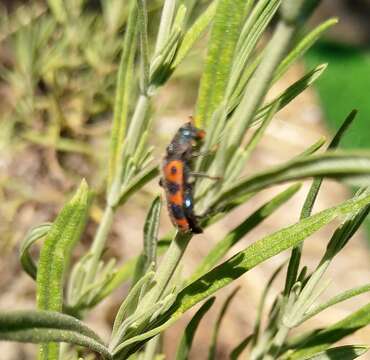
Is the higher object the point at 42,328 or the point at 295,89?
the point at 295,89

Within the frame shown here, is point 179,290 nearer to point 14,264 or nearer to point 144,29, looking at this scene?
point 144,29

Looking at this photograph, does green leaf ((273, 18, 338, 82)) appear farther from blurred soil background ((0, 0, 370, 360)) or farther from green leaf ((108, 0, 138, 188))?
blurred soil background ((0, 0, 370, 360))

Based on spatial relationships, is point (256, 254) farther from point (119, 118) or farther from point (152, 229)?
point (119, 118)

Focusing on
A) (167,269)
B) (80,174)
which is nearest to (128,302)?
(167,269)

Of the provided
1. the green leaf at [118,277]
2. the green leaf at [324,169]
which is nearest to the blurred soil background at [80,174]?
the green leaf at [118,277]

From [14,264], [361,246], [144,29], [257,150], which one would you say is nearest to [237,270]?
[144,29]

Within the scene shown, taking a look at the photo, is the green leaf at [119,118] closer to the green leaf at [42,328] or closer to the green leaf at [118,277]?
the green leaf at [118,277]

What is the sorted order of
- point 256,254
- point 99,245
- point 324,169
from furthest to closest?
point 99,245, point 256,254, point 324,169
